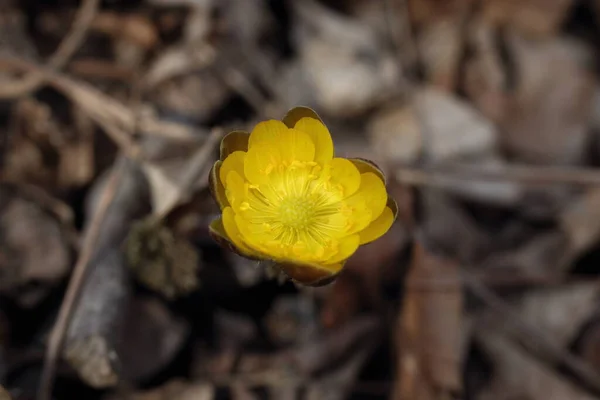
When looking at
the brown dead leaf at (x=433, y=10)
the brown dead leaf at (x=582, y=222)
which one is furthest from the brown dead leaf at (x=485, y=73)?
the brown dead leaf at (x=582, y=222)

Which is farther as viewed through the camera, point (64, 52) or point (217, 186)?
point (64, 52)

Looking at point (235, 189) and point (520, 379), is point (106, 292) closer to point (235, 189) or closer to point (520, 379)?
point (235, 189)

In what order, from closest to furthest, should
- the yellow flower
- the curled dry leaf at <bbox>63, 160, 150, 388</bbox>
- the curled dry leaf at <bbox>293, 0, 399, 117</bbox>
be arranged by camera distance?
the yellow flower
the curled dry leaf at <bbox>63, 160, 150, 388</bbox>
the curled dry leaf at <bbox>293, 0, 399, 117</bbox>

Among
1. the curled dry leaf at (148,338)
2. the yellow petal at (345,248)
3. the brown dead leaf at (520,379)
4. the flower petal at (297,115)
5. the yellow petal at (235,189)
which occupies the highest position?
the flower petal at (297,115)

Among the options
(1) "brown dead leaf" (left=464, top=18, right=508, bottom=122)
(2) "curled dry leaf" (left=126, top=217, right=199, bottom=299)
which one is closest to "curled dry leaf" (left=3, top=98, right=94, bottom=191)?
(2) "curled dry leaf" (left=126, top=217, right=199, bottom=299)

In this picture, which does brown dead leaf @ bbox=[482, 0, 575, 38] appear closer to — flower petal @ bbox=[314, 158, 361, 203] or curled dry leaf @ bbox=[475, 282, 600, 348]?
curled dry leaf @ bbox=[475, 282, 600, 348]

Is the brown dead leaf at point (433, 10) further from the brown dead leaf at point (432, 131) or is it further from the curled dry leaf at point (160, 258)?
the curled dry leaf at point (160, 258)

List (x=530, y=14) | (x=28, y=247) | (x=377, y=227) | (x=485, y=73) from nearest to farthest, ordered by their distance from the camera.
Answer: (x=377, y=227) → (x=28, y=247) → (x=485, y=73) → (x=530, y=14)

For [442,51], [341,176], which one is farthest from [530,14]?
[341,176]
